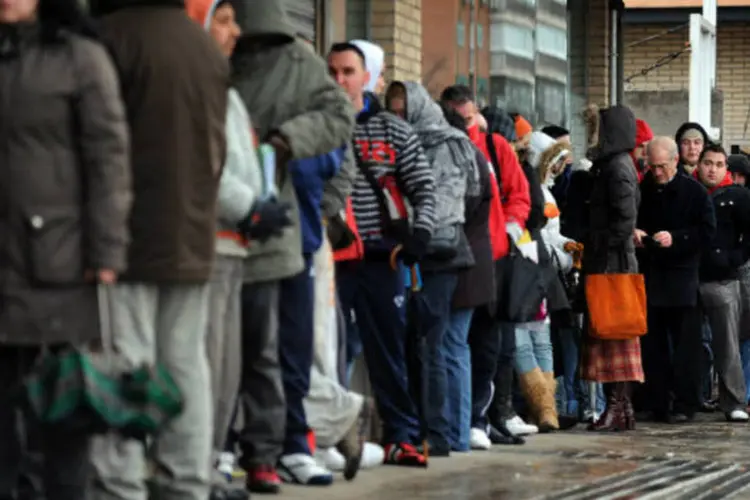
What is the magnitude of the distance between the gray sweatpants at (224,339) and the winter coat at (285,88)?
2.83 feet

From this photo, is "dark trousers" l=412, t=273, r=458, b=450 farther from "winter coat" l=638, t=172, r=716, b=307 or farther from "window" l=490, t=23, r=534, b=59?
"window" l=490, t=23, r=534, b=59

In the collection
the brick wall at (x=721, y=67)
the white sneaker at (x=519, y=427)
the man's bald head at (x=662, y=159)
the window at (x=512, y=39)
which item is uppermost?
the brick wall at (x=721, y=67)

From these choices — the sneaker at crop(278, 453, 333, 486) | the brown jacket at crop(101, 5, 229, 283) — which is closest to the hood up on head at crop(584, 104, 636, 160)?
the sneaker at crop(278, 453, 333, 486)

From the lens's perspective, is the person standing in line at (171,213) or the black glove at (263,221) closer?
the person standing in line at (171,213)

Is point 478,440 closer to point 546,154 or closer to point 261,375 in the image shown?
point 546,154

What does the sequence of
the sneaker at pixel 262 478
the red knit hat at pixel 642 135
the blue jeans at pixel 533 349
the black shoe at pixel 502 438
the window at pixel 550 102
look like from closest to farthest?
the sneaker at pixel 262 478
the black shoe at pixel 502 438
the blue jeans at pixel 533 349
the red knit hat at pixel 642 135
the window at pixel 550 102

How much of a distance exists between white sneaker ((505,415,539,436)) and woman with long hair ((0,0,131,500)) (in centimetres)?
757

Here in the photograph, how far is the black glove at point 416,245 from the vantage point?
1138cm

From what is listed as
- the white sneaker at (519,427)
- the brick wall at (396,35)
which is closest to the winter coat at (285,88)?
the white sneaker at (519,427)

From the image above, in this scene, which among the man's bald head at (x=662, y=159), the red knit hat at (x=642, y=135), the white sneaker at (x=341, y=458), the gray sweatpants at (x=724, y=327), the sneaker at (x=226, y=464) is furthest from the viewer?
the red knit hat at (x=642, y=135)

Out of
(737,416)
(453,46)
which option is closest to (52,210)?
(737,416)

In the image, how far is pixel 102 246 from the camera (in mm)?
7227

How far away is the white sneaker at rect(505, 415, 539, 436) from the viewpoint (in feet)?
48.3

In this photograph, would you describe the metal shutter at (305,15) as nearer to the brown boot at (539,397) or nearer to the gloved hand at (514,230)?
the gloved hand at (514,230)
